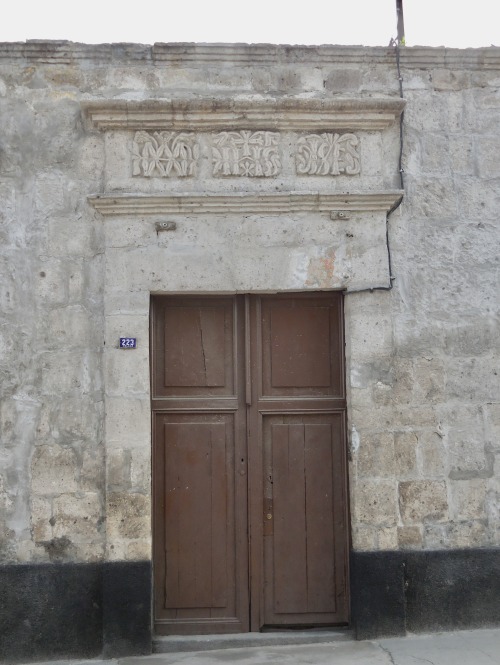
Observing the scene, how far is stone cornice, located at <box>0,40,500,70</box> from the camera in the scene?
17.4 feet

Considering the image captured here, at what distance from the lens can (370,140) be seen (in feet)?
17.7

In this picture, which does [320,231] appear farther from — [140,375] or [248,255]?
[140,375]

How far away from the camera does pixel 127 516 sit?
199 inches

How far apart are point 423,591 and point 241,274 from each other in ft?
Result: 7.97

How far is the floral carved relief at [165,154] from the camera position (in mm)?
5285

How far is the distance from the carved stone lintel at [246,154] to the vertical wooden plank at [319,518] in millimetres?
1793

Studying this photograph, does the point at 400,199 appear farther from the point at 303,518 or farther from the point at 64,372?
the point at 64,372

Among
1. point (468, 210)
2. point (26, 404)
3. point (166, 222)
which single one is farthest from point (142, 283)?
point (468, 210)

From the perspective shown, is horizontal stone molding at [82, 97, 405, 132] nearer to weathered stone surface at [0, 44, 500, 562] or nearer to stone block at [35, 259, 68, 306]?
weathered stone surface at [0, 44, 500, 562]

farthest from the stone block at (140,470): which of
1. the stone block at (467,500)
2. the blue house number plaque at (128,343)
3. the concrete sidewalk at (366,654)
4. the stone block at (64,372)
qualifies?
the stone block at (467,500)

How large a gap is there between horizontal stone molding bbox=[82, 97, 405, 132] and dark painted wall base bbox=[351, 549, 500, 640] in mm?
2916

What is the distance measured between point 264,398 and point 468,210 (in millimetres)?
1931

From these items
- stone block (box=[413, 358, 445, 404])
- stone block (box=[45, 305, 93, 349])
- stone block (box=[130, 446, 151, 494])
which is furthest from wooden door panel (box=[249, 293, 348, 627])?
stone block (box=[45, 305, 93, 349])

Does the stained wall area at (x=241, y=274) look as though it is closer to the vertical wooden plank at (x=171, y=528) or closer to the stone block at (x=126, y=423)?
the stone block at (x=126, y=423)
